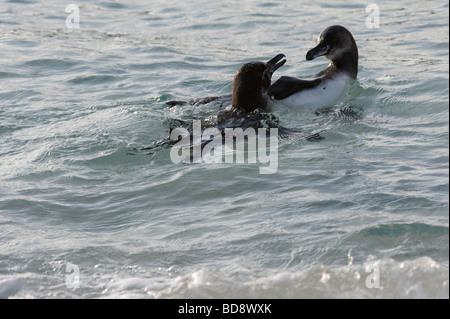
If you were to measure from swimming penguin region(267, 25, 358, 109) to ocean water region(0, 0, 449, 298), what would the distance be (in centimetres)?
14

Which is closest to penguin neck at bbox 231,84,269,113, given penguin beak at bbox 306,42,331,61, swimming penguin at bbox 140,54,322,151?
swimming penguin at bbox 140,54,322,151

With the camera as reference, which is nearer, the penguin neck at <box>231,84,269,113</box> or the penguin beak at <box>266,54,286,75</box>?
the penguin neck at <box>231,84,269,113</box>

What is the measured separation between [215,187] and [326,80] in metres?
2.86

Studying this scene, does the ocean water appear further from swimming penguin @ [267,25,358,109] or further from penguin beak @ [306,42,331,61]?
penguin beak @ [306,42,331,61]

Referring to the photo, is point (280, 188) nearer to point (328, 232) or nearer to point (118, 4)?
point (328, 232)

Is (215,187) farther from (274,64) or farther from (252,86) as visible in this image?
(274,64)

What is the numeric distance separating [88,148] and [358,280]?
3849mm

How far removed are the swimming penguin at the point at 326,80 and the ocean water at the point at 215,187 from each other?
0.14 metres

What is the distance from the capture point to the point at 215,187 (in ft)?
20.1

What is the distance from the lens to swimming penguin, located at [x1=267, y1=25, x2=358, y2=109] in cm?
821

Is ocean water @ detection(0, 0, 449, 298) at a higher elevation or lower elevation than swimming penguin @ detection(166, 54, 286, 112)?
lower

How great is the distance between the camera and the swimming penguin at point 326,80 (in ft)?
26.9

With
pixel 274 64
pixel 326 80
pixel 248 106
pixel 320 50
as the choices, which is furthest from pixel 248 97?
pixel 320 50
